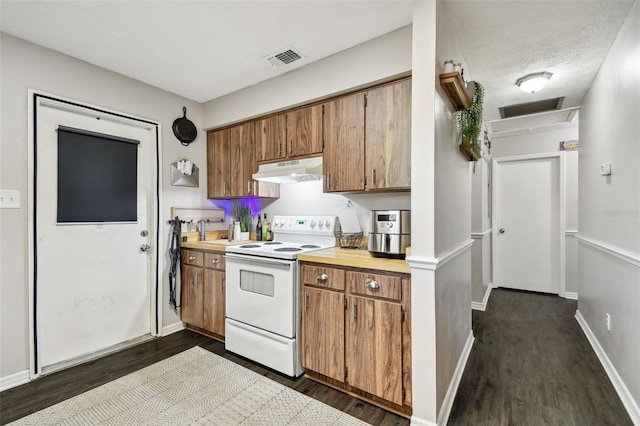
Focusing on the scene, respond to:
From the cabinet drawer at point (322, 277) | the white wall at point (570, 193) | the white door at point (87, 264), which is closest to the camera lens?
the cabinet drawer at point (322, 277)

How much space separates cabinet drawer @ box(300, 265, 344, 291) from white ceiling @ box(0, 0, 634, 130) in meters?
1.64

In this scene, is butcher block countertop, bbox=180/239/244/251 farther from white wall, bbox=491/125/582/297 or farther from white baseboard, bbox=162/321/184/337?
white wall, bbox=491/125/582/297

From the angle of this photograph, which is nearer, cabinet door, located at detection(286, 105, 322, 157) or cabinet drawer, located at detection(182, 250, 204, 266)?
cabinet door, located at detection(286, 105, 322, 157)

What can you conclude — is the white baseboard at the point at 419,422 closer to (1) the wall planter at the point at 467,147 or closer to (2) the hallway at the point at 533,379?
(2) the hallway at the point at 533,379

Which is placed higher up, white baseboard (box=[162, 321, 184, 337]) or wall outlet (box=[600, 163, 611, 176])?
wall outlet (box=[600, 163, 611, 176])

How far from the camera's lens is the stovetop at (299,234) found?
2525 millimetres

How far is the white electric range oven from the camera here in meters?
2.11

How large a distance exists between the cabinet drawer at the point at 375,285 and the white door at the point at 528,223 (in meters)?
3.84

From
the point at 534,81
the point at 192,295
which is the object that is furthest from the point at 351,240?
the point at 534,81

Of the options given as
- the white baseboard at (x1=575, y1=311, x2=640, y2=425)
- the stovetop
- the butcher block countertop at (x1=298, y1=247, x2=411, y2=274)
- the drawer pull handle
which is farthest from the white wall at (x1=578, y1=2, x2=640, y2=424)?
the stovetop

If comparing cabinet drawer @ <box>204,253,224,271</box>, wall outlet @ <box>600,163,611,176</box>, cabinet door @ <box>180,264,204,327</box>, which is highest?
wall outlet @ <box>600,163,611,176</box>

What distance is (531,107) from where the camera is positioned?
3467 millimetres

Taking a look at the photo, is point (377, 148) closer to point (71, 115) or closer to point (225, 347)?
point (225, 347)

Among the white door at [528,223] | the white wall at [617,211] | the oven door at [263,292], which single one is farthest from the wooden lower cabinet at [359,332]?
the white door at [528,223]
